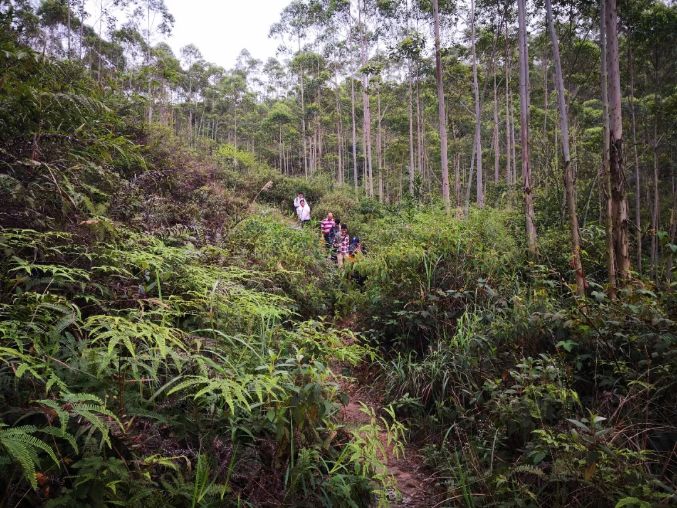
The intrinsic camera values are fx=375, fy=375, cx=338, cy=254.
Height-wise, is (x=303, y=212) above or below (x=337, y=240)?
above

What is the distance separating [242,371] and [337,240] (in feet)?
23.7

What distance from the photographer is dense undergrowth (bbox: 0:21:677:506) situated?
160cm

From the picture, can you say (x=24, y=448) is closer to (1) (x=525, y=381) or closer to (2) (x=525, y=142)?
(1) (x=525, y=381)

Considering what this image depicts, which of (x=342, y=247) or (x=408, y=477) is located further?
(x=342, y=247)

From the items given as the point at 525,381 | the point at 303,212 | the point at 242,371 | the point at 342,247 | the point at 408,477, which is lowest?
the point at 408,477

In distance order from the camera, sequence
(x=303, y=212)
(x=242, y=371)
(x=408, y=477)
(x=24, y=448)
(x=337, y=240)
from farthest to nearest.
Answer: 1. (x=303, y=212)
2. (x=337, y=240)
3. (x=408, y=477)
4. (x=242, y=371)
5. (x=24, y=448)

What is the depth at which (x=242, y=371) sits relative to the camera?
2.11 m

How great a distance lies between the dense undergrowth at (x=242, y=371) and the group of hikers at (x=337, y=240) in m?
3.42

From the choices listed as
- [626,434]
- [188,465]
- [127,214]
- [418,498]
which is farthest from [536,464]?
[127,214]

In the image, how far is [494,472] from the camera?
2.56 meters

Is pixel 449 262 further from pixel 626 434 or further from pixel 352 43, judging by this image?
pixel 352 43

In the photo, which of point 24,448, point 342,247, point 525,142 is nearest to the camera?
point 24,448

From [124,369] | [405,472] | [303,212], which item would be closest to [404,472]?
[405,472]

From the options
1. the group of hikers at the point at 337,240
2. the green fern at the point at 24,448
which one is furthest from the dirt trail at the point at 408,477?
the group of hikers at the point at 337,240
